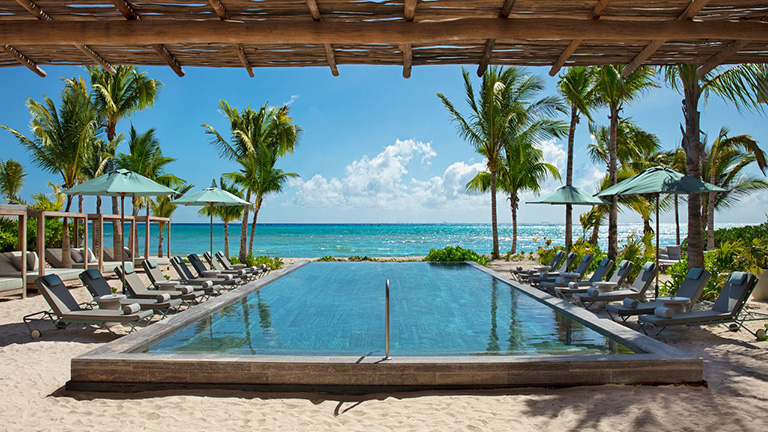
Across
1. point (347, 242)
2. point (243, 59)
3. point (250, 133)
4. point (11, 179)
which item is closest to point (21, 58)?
point (243, 59)

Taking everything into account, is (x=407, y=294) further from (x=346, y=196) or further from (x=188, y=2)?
(x=346, y=196)

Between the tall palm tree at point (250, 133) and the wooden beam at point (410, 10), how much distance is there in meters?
15.2

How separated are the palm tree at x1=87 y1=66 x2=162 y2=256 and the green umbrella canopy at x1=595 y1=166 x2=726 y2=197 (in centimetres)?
1823

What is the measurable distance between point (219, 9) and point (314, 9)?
0.77 meters

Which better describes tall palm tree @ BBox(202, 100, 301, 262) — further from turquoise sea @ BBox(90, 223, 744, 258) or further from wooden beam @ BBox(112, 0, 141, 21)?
wooden beam @ BBox(112, 0, 141, 21)

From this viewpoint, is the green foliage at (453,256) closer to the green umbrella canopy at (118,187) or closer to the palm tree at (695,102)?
the palm tree at (695,102)

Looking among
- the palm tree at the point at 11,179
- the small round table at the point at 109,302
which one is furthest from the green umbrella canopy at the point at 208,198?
the palm tree at the point at 11,179

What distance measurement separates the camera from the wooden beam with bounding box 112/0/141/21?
13.0ft

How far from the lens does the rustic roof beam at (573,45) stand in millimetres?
3969

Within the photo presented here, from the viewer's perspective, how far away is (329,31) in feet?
13.5

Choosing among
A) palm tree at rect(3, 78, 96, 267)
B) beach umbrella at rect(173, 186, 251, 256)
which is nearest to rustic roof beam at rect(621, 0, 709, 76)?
beach umbrella at rect(173, 186, 251, 256)

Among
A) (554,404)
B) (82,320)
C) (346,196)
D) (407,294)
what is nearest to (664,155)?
(407,294)

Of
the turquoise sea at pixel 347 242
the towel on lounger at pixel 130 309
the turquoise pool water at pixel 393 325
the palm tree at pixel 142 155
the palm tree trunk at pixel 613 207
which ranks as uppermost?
the palm tree at pixel 142 155

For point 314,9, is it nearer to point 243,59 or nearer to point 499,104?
point 243,59
